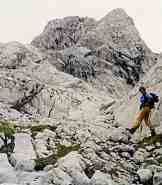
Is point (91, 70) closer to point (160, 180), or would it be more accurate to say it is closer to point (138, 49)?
point (138, 49)

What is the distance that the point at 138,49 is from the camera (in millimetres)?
77688

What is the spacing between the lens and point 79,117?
3525 cm

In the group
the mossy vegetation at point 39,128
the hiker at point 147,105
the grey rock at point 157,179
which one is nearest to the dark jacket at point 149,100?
the hiker at point 147,105

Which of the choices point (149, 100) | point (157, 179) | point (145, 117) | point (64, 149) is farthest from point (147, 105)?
point (157, 179)

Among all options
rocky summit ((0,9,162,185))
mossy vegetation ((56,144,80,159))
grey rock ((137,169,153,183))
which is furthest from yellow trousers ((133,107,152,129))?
grey rock ((137,169,153,183))

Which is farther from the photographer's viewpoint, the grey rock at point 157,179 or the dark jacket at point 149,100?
the dark jacket at point 149,100

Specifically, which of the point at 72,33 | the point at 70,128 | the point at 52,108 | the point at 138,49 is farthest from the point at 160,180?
the point at 72,33

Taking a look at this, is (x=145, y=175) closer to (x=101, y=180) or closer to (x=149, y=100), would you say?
(x=101, y=180)

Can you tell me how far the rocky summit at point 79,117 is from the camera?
68.8ft

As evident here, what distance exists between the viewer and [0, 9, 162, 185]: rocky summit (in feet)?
68.8

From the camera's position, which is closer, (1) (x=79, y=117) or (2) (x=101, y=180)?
(2) (x=101, y=180)

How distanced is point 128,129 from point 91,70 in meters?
44.0

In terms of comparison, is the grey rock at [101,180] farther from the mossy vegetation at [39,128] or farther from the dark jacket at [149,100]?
the mossy vegetation at [39,128]

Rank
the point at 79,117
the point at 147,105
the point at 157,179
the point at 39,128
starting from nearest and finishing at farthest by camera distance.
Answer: the point at 157,179 < the point at 147,105 < the point at 39,128 < the point at 79,117
